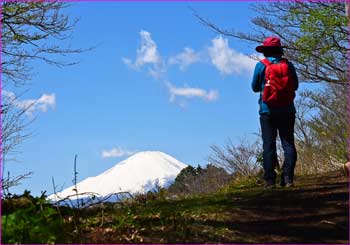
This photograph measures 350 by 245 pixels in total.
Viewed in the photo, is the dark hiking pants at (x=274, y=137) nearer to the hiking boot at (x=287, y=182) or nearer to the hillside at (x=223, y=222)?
the hiking boot at (x=287, y=182)

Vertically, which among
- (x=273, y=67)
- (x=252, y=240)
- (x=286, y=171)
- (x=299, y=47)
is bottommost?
(x=252, y=240)

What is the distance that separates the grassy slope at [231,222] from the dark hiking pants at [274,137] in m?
1.10

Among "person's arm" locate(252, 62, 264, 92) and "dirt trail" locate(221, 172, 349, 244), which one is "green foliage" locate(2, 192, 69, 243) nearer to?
"dirt trail" locate(221, 172, 349, 244)

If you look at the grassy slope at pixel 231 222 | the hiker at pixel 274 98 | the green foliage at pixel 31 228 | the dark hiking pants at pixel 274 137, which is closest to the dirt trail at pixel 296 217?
the grassy slope at pixel 231 222

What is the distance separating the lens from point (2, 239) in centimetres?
366

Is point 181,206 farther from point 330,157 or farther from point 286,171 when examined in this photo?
point 330,157

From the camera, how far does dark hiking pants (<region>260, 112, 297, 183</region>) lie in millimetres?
7121

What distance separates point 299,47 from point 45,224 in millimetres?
10475

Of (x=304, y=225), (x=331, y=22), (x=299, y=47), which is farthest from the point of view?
(x=299, y=47)

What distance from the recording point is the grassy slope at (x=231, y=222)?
417 centimetres

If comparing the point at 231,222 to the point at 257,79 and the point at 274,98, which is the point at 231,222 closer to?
the point at 274,98

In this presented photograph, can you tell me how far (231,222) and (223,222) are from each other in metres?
0.08

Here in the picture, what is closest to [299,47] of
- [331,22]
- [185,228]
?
[331,22]

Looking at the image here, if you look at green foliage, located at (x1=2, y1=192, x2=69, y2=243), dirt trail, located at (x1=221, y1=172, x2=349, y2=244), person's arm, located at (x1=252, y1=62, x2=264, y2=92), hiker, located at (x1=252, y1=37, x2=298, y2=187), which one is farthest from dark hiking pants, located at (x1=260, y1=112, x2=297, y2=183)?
green foliage, located at (x1=2, y1=192, x2=69, y2=243)
